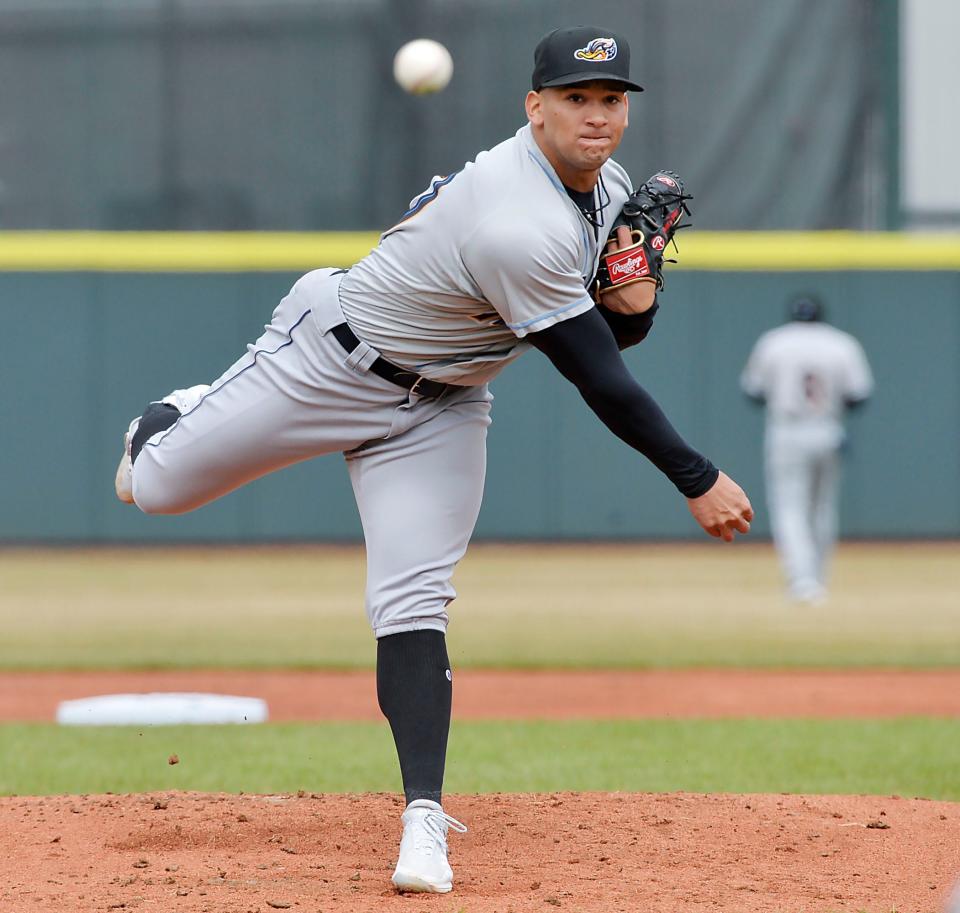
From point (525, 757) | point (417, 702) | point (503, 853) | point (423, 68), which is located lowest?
point (525, 757)

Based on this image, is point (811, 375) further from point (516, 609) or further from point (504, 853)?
point (504, 853)

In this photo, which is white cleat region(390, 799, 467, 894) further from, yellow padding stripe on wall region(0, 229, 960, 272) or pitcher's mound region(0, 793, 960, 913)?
yellow padding stripe on wall region(0, 229, 960, 272)

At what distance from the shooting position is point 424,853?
3029 millimetres

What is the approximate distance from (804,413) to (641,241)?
6.27m

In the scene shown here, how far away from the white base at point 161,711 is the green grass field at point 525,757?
2.5 inches

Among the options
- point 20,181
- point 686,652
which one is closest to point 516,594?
point 686,652

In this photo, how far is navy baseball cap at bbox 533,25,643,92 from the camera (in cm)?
293

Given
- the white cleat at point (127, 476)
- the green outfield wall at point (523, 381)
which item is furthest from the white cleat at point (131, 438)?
the green outfield wall at point (523, 381)

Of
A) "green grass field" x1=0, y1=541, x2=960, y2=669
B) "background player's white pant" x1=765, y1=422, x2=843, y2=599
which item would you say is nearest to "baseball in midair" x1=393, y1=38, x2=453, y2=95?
"background player's white pant" x1=765, y1=422, x2=843, y2=599

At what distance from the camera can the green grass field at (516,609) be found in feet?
24.4

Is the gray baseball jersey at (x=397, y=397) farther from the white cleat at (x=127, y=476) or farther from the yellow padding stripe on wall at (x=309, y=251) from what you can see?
the yellow padding stripe on wall at (x=309, y=251)

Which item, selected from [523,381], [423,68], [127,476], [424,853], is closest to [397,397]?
[127,476]

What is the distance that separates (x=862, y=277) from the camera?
12938 millimetres

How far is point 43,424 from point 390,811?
368 inches
